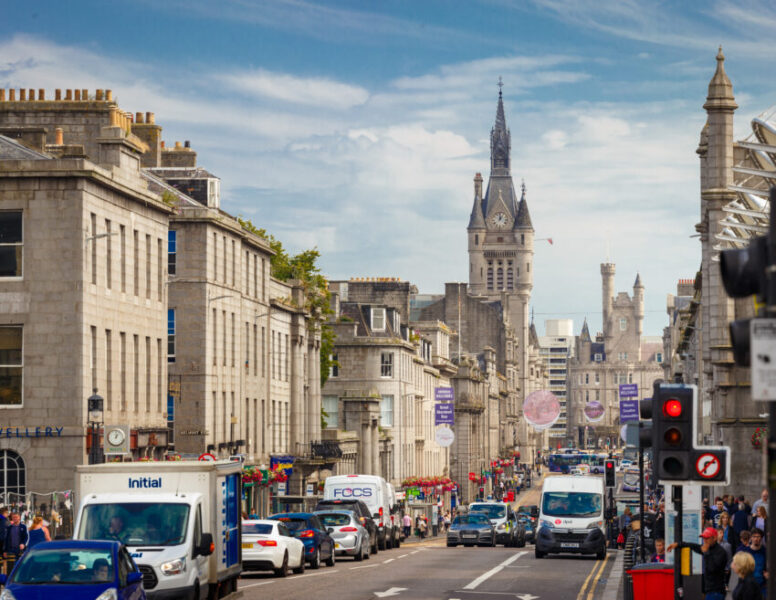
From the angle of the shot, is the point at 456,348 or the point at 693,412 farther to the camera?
the point at 456,348

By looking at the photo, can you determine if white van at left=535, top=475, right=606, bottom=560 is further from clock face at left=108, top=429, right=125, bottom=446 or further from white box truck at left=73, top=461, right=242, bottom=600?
white box truck at left=73, top=461, right=242, bottom=600

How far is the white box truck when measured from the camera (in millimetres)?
22375

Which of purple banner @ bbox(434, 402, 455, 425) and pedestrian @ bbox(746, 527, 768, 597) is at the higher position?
purple banner @ bbox(434, 402, 455, 425)

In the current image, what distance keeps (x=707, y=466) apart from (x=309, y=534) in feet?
69.3

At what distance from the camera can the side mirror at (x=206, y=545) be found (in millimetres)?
22562

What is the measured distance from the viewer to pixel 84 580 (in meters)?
18.5

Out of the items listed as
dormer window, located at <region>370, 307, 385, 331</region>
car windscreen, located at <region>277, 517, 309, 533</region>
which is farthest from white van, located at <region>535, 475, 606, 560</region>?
dormer window, located at <region>370, 307, 385, 331</region>

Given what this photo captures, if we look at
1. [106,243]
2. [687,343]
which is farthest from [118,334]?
[687,343]

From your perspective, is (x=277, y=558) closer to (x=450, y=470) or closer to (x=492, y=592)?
(x=492, y=592)

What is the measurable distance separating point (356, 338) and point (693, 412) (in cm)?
7522

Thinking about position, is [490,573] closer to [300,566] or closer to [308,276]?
[300,566]

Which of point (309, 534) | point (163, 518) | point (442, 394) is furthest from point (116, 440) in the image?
point (442, 394)

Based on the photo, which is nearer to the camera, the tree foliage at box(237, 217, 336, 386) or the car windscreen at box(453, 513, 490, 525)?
the car windscreen at box(453, 513, 490, 525)

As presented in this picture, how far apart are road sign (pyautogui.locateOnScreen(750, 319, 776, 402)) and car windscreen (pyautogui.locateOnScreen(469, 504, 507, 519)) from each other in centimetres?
4995
